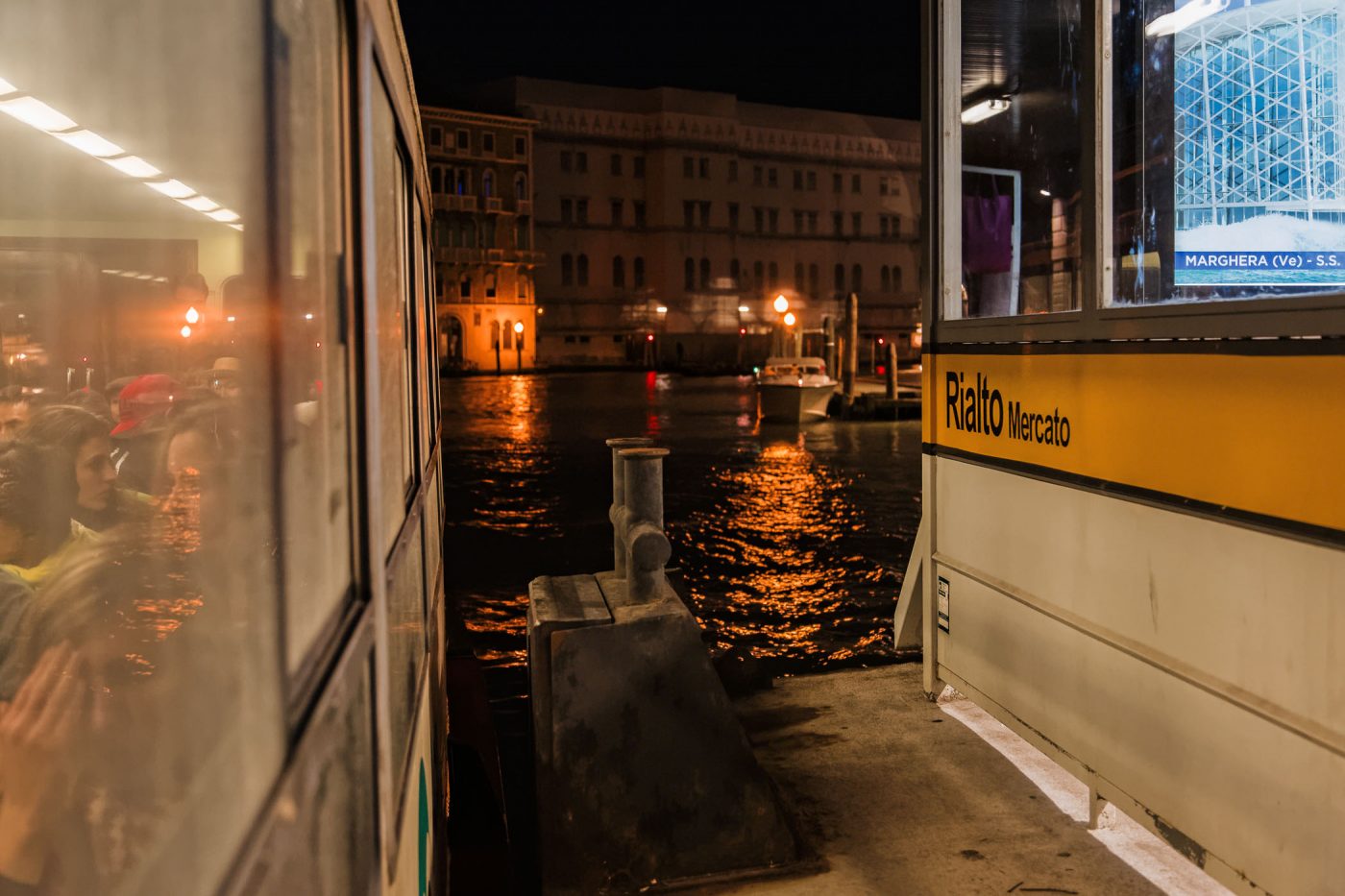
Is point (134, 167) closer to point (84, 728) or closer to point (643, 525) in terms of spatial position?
point (84, 728)

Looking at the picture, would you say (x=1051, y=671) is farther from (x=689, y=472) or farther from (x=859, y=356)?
(x=859, y=356)

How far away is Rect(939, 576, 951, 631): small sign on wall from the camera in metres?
5.03

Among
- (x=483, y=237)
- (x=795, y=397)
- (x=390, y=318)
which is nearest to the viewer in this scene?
(x=390, y=318)

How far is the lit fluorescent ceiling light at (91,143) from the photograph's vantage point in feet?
2.62

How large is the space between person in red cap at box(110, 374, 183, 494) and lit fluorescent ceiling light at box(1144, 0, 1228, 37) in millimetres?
3517

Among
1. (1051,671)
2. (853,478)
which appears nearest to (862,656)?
(1051,671)

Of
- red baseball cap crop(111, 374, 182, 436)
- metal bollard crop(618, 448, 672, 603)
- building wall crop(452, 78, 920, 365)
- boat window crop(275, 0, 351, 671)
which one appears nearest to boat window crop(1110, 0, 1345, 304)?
metal bollard crop(618, 448, 672, 603)

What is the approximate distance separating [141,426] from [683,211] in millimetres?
75843

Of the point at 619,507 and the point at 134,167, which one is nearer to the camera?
the point at 134,167

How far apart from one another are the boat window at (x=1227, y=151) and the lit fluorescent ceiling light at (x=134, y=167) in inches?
126

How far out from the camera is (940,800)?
4.31 meters

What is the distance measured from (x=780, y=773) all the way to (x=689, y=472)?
1265 centimetres

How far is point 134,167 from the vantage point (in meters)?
0.90

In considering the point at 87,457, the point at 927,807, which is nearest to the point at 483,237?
the point at 927,807
